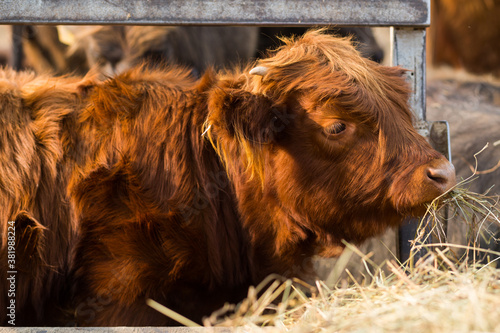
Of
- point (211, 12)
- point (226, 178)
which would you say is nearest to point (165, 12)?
point (211, 12)

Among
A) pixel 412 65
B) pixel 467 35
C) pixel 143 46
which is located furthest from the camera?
pixel 467 35

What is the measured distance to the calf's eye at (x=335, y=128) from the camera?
2719mm

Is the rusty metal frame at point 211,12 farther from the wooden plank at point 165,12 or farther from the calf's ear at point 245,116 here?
the calf's ear at point 245,116

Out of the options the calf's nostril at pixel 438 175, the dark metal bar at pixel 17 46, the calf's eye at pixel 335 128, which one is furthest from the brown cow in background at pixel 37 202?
the dark metal bar at pixel 17 46

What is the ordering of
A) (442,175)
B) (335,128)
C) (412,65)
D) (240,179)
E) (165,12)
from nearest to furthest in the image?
(442,175)
(335,128)
(240,179)
(165,12)
(412,65)

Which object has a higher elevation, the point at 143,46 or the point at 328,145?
the point at 143,46

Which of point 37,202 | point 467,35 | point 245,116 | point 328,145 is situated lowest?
point 37,202

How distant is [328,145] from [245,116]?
0.42 m

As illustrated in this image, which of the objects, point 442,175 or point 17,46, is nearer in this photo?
point 442,175

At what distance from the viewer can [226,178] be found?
298cm

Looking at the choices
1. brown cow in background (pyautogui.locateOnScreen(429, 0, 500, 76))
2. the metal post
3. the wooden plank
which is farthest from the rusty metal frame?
brown cow in background (pyautogui.locateOnScreen(429, 0, 500, 76))

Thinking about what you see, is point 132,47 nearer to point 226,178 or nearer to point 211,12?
point 211,12

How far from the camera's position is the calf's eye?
8.92 ft

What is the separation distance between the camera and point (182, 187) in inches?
112
